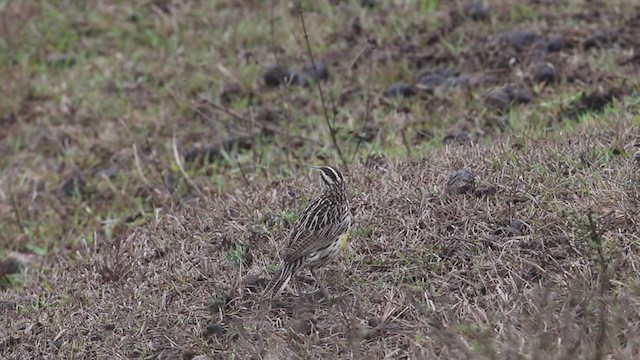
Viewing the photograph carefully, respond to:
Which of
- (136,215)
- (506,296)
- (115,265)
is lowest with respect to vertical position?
(136,215)

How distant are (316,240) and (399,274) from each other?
0.54 metres

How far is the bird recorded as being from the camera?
18.8 feet

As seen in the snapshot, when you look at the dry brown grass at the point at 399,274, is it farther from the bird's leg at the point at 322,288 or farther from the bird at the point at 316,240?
the bird at the point at 316,240

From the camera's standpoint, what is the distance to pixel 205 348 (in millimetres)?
5730

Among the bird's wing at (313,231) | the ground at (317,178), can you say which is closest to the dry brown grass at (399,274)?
the ground at (317,178)

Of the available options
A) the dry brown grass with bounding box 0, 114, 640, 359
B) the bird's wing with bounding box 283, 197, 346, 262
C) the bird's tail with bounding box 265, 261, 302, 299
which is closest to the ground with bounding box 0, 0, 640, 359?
the dry brown grass with bounding box 0, 114, 640, 359

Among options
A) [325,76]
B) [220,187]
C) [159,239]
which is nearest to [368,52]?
[325,76]

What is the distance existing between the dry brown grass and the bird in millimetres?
170

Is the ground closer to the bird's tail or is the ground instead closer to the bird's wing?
the bird's tail

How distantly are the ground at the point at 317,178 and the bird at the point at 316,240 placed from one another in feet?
0.63

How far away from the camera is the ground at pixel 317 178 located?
18.5 ft

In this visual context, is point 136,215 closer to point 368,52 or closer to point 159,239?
point 159,239

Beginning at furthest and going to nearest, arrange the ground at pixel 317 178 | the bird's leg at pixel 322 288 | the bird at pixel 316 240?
the bird's leg at pixel 322 288
the bird at pixel 316 240
the ground at pixel 317 178

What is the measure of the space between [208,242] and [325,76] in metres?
3.75
